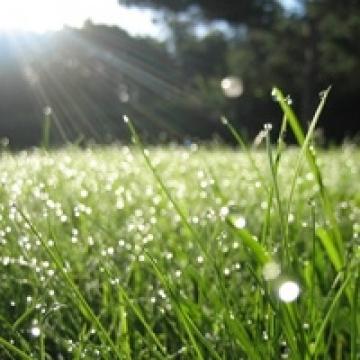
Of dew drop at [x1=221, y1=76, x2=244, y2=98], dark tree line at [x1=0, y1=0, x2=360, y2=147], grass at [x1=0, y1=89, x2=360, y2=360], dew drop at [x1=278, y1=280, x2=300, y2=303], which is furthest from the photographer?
dew drop at [x1=221, y1=76, x2=244, y2=98]

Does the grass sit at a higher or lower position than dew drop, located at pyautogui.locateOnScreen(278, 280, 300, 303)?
A: lower

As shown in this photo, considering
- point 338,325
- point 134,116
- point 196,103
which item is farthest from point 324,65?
point 338,325

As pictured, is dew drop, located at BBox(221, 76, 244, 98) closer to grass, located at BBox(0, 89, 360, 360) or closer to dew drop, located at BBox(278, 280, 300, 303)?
grass, located at BBox(0, 89, 360, 360)

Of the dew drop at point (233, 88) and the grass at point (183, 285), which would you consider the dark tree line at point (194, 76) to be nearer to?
the dew drop at point (233, 88)

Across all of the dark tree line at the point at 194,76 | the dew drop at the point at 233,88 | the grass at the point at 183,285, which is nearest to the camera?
the grass at the point at 183,285

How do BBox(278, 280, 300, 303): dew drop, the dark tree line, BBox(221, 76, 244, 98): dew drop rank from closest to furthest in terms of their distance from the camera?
BBox(278, 280, 300, 303): dew drop
the dark tree line
BBox(221, 76, 244, 98): dew drop

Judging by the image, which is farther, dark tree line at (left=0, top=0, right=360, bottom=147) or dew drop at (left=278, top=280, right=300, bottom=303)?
dark tree line at (left=0, top=0, right=360, bottom=147)

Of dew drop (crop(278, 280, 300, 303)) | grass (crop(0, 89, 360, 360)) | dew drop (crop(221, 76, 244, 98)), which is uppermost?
dew drop (crop(278, 280, 300, 303))

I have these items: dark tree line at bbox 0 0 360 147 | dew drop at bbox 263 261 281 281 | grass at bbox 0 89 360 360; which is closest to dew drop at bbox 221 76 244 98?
dark tree line at bbox 0 0 360 147

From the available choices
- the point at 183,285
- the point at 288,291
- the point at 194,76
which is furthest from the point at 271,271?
the point at 194,76

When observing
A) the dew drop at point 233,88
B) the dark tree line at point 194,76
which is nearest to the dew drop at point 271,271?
the dark tree line at point 194,76

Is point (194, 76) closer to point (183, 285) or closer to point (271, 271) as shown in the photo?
point (183, 285)
